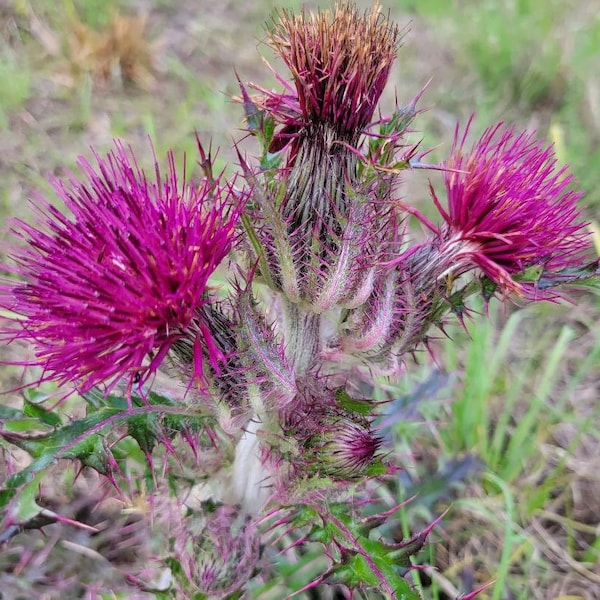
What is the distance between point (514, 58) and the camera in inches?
221

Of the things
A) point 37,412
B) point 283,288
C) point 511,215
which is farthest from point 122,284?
point 511,215

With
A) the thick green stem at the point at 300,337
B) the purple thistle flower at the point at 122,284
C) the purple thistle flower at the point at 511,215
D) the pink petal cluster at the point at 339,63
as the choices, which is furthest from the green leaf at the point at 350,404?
the pink petal cluster at the point at 339,63

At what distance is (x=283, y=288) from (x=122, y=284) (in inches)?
18.7

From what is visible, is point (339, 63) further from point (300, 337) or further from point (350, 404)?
point (350, 404)

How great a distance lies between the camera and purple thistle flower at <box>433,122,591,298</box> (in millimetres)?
1852

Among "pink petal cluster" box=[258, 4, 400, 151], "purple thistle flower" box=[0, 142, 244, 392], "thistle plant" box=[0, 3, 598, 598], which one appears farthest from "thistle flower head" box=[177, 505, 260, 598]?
"pink petal cluster" box=[258, 4, 400, 151]

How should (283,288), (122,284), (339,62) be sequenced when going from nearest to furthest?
1. (122,284)
2. (339,62)
3. (283,288)

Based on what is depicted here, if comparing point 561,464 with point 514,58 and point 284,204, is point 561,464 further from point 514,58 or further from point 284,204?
point 514,58

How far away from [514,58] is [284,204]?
477cm

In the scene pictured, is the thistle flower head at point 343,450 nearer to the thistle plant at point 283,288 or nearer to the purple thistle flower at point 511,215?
the thistle plant at point 283,288

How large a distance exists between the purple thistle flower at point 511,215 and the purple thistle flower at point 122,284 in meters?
0.77

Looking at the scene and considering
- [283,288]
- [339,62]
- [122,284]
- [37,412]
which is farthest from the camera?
[37,412]

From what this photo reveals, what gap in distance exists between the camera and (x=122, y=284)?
61.2 inches

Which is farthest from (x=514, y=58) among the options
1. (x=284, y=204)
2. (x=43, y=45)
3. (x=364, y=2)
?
(x=284, y=204)
